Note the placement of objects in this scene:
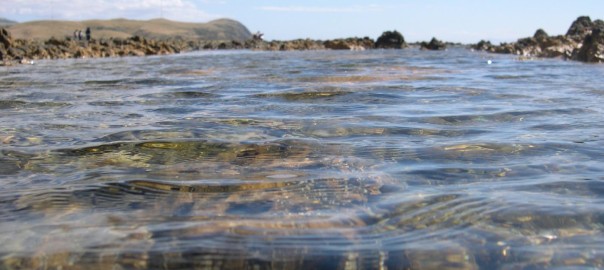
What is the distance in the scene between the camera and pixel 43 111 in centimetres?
556

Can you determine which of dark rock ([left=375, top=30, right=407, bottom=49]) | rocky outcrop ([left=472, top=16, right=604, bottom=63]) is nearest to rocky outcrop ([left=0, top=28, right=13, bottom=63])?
rocky outcrop ([left=472, top=16, right=604, bottom=63])

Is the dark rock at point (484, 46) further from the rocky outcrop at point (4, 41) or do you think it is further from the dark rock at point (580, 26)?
the rocky outcrop at point (4, 41)

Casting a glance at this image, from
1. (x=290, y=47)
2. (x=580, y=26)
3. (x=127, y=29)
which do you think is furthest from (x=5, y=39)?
(x=127, y=29)

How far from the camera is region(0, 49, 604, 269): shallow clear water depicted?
6.36ft

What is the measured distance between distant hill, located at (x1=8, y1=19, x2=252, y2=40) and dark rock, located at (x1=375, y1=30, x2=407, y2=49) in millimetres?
28657

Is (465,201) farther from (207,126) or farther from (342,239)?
(207,126)

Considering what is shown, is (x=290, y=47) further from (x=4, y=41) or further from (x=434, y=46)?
(x=4, y=41)

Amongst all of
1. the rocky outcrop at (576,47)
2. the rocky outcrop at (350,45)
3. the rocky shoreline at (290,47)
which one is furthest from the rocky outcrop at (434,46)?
the rocky outcrop at (576,47)

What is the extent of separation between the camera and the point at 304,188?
271cm

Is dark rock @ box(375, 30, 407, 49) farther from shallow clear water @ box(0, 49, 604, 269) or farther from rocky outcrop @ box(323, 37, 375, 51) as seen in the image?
shallow clear water @ box(0, 49, 604, 269)

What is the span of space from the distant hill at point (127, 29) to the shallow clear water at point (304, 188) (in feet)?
157

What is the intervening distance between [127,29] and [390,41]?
45.0m

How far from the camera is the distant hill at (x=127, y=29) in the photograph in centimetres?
5624

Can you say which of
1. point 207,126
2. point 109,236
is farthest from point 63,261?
point 207,126
